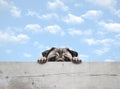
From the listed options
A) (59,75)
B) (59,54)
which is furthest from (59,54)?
(59,75)

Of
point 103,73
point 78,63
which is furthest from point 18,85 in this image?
point 103,73

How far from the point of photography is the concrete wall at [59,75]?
19.4 ft

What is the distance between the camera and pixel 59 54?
6930mm

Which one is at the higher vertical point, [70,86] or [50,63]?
[50,63]

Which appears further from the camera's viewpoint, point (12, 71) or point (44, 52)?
point (44, 52)

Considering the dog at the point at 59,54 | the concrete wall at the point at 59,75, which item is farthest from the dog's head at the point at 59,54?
the concrete wall at the point at 59,75

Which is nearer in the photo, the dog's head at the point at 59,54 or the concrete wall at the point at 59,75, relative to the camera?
the concrete wall at the point at 59,75

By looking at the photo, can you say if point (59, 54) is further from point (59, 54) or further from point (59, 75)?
point (59, 75)

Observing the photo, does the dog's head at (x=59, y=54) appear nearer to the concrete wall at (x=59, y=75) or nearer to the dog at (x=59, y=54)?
the dog at (x=59, y=54)

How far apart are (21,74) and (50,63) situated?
0.65m

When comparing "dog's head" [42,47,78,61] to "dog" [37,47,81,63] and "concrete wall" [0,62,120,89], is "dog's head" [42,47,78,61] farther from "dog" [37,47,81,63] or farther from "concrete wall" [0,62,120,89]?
"concrete wall" [0,62,120,89]

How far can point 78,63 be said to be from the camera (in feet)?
20.4

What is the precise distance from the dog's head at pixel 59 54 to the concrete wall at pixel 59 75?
2.01 feet

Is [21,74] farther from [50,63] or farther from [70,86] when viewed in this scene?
[70,86]
